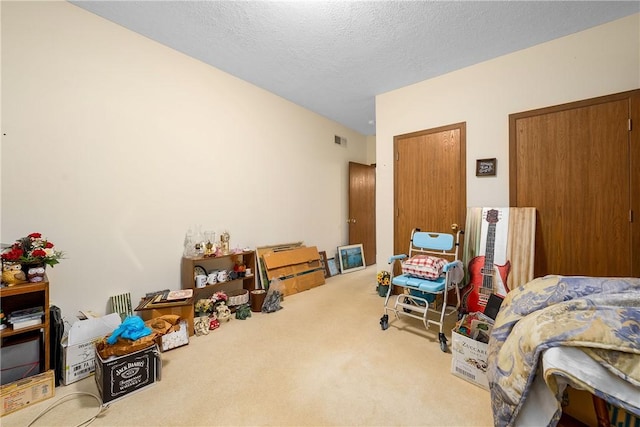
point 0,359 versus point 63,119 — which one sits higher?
point 63,119

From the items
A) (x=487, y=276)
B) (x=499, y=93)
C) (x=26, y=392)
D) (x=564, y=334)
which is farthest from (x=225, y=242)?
(x=499, y=93)

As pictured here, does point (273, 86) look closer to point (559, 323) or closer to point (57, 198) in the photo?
point (57, 198)

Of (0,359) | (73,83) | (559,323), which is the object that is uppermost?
(73,83)

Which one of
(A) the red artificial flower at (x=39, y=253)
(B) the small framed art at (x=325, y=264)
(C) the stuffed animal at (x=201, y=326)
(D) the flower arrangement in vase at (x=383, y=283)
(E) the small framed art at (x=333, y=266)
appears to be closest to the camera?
(A) the red artificial flower at (x=39, y=253)

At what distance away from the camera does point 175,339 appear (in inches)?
89.4

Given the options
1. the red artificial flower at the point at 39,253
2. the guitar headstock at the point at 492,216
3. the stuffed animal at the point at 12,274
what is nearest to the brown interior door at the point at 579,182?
the guitar headstock at the point at 492,216

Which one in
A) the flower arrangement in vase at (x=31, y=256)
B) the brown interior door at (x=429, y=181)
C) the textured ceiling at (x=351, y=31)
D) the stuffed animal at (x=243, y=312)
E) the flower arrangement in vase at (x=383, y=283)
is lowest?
the stuffed animal at (x=243, y=312)

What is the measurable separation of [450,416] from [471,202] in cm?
228

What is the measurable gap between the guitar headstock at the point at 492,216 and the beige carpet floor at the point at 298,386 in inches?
47.0

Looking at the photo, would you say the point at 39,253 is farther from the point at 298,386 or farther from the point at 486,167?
the point at 486,167

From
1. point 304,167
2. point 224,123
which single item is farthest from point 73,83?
point 304,167

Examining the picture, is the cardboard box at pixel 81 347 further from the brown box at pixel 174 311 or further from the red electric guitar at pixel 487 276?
the red electric guitar at pixel 487 276

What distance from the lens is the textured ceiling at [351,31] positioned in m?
2.16

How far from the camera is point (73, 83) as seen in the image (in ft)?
7.11
